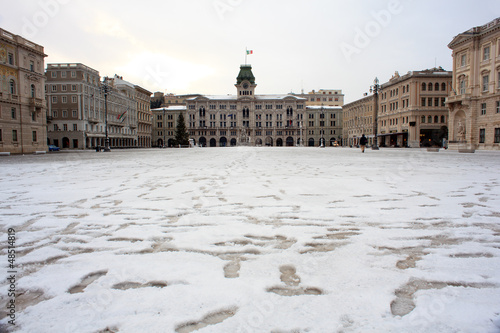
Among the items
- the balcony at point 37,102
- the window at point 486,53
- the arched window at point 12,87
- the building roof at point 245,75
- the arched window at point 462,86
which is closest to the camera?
the arched window at point 12,87

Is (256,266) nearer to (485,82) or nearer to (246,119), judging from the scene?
(485,82)

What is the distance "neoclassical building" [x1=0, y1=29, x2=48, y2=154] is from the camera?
35219mm

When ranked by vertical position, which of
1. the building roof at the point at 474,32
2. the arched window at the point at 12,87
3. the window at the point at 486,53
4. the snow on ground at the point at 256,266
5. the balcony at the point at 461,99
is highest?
the building roof at the point at 474,32

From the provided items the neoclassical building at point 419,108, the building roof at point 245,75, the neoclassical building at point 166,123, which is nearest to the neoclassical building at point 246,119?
the building roof at point 245,75

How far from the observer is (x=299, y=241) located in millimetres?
3281

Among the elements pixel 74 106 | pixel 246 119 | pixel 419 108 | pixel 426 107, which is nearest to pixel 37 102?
pixel 74 106

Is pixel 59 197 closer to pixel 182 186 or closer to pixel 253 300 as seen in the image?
pixel 182 186

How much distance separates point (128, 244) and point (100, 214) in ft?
5.25

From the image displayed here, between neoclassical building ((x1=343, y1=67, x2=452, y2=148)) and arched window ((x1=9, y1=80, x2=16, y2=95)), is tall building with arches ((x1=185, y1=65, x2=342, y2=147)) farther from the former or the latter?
arched window ((x1=9, y1=80, x2=16, y2=95))

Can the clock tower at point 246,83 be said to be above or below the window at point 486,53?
above

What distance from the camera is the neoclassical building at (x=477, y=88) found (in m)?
36.8

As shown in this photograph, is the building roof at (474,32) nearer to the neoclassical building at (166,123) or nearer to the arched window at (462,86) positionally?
the arched window at (462,86)

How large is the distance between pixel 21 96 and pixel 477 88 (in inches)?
2110

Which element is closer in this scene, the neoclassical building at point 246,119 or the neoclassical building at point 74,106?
the neoclassical building at point 74,106
